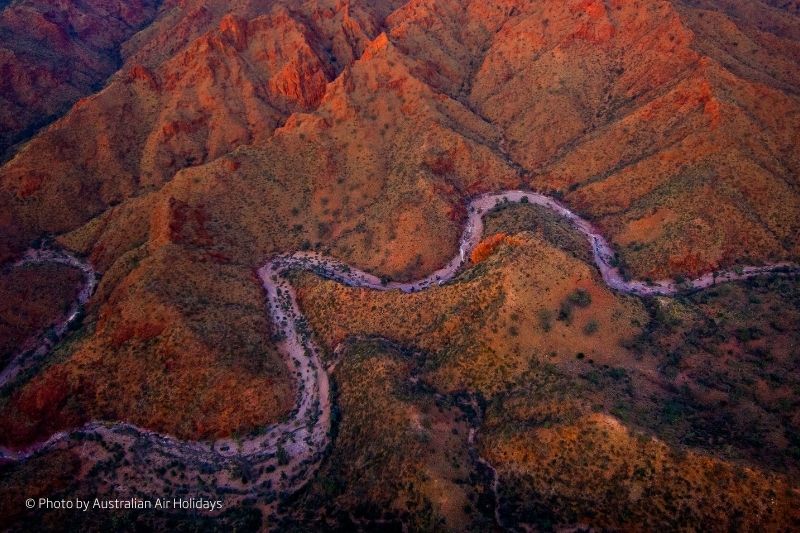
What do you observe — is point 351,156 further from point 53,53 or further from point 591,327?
point 53,53

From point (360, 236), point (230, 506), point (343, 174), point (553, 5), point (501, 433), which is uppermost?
point (553, 5)

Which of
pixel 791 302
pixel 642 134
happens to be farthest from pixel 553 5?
pixel 791 302

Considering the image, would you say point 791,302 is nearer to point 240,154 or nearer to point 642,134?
point 642,134
